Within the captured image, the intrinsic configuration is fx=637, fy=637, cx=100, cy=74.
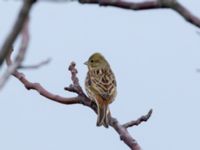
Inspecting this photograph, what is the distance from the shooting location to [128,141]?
4.55 m

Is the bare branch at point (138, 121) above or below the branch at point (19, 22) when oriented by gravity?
above

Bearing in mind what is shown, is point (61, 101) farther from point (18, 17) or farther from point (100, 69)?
point (100, 69)

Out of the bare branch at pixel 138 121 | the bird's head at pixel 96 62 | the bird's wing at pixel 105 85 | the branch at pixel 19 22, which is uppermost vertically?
the bird's head at pixel 96 62

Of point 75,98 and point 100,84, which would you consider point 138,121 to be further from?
point 100,84

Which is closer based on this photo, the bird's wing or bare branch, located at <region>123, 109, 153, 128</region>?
bare branch, located at <region>123, 109, 153, 128</region>

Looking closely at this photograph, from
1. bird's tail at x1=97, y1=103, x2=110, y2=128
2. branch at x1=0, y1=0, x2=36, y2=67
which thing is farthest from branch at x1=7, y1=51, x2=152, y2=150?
branch at x1=0, y1=0, x2=36, y2=67

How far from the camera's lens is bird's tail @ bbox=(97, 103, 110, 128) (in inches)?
245

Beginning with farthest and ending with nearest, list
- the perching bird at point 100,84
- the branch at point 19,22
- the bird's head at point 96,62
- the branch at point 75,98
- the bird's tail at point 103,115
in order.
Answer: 1. the bird's head at point 96,62
2. the perching bird at point 100,84
3. the bird's tail at point 103,115
4. the branch at point 75,98
5. the branch at point 19,22

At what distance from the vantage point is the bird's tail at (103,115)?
623 centimetres

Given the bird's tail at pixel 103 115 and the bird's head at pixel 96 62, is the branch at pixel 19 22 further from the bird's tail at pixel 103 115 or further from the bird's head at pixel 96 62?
the bird's head at pixel 96 62

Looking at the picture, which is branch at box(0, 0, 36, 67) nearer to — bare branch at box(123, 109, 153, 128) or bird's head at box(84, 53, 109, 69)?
bare branch at box(123, 109, 153, 128)

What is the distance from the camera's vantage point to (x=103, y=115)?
22.0ft

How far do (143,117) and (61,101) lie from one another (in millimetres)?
733

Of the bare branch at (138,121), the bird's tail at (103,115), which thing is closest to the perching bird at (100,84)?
the bird's tail at (103,115)
